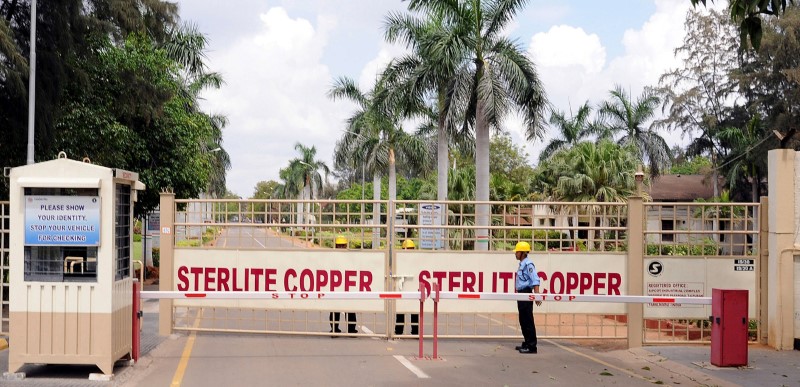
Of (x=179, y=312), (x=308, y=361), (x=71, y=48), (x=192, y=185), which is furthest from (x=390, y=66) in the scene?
(x=308, y=361)

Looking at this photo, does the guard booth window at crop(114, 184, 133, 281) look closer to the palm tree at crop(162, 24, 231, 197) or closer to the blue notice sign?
the blue notice sign

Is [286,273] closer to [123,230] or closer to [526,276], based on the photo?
[123,230]

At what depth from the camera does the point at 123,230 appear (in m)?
11.2

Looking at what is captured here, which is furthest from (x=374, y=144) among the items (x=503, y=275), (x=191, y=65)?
(x=503, y=275)

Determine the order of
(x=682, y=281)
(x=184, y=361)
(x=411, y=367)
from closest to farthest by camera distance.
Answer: (x=411, y=367)
(x=184, y=361)
(x=682, y=281)

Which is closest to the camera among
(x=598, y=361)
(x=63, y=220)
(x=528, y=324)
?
→ (x=63, y=220)

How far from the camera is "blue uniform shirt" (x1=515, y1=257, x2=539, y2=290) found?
13211 millimetres

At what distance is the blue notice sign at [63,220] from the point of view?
10430 mm

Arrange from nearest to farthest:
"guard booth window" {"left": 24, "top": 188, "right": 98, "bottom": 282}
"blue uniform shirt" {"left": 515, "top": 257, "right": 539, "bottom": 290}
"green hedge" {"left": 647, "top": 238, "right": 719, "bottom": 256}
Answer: "guard booth window" {"left": 24, "top": 188, "right": 98, "bottom": 282} < "blue uniform shirt" {"left": 515, "top": 257, "right": 539, "bottom": 290} < "green hedge" {"left": 647, "top": 238, "right": 719, "bottom": 256}

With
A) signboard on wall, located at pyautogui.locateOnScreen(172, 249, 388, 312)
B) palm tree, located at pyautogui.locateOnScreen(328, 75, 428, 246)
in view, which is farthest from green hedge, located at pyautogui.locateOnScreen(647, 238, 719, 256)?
palm tree, located at pyautogui.locateOnScreen(328, 75, 428, 246)

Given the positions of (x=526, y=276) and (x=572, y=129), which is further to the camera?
(x=572, y=129)

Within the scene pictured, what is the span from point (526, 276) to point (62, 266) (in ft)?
21.9

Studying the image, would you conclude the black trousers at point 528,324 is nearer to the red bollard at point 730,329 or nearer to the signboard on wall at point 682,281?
the signboard on wall at point 682,281

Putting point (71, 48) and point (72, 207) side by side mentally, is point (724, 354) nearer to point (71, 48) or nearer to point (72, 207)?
point (72, 207)
